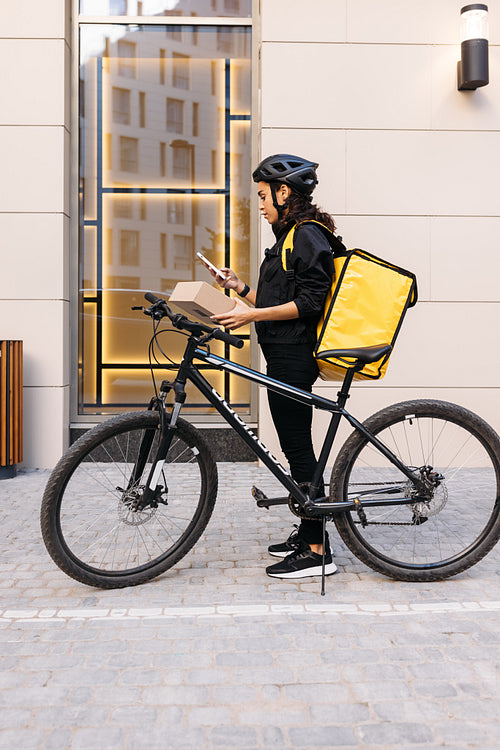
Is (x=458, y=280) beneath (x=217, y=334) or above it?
above

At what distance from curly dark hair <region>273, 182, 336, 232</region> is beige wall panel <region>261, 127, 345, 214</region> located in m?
2.96

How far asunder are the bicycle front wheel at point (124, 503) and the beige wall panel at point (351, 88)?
4006 mm

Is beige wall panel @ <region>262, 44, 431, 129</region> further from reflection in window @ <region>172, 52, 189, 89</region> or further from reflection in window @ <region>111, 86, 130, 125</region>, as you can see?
reflection in window @ <region>111, 86, 130, 125</region>

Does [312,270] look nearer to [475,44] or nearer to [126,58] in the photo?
[475,44]

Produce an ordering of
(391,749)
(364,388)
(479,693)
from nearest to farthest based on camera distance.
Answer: (391,749), (479,693), (364,388)

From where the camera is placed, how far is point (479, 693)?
8.01ft

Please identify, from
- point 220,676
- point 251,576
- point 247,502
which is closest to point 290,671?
point 220,676

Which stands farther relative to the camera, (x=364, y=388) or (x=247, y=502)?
(x=364, y=388)

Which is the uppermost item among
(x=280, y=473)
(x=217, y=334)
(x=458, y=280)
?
(x=458, y=280)

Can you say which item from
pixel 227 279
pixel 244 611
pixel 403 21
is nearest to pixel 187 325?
pixel 227 279

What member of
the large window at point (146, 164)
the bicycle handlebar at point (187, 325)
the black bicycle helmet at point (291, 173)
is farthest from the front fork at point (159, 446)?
the large window at point (146, 164)

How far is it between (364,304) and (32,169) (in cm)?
419

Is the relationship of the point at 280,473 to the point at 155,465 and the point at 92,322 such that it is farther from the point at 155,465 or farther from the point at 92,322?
the point at 92,322

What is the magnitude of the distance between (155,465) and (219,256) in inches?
151
